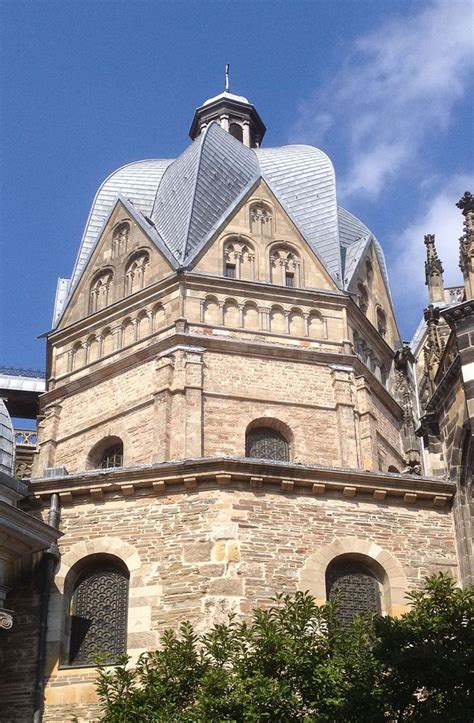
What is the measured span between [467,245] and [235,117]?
26944 millimetres

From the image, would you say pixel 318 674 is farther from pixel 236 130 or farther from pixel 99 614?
pixel 236 130

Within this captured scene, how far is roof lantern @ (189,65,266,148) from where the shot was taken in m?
45.7

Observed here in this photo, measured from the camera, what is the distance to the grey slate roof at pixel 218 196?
110 feet

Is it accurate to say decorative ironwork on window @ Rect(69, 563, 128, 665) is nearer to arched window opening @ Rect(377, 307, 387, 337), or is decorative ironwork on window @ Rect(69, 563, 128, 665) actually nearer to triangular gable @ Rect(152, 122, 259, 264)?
triangular gable @ Rect(152, 122, 259, 264)

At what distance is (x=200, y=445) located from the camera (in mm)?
27984

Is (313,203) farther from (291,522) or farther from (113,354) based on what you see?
(291,522)

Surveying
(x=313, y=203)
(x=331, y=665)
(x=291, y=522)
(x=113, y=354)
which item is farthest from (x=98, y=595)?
(x=313, y=203)

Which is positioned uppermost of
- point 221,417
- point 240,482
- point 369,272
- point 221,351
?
point 369,272

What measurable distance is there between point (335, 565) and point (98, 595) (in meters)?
4.08

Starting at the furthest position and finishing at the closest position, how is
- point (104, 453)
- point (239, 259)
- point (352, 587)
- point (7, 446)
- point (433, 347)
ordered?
point (239, 259)
point (104, 453)
point (433, 347)
point (7, 446)
point (352, 587)

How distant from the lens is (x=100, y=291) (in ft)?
111

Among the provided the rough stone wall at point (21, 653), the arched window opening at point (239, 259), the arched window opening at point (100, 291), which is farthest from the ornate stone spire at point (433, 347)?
the arched window opening at point (100, 291)

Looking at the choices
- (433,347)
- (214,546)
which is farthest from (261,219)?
(214,546)

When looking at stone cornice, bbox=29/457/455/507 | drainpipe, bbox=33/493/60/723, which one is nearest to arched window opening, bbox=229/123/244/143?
stone cornice, bbox=29/457/455/507
